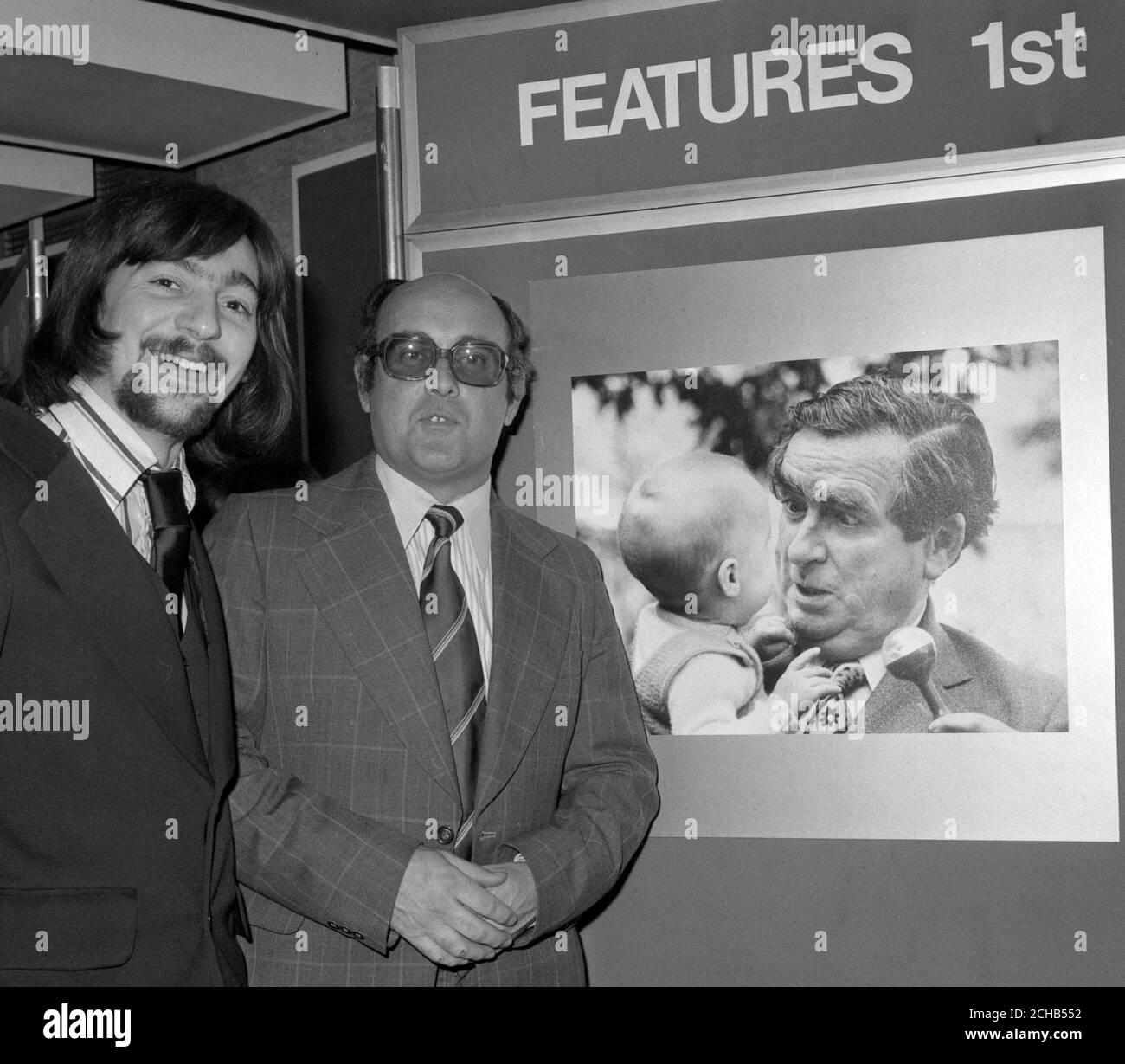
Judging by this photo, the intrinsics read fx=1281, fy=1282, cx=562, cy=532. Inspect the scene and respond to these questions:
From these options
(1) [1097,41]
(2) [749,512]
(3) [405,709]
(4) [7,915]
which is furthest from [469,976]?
(1) [1097,41]

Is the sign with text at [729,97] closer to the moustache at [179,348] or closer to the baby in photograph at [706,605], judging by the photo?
the baby in photograph at [706,605]

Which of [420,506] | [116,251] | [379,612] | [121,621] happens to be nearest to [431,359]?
[420,506]

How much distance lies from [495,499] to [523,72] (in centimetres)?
92

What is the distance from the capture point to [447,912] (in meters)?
2.17

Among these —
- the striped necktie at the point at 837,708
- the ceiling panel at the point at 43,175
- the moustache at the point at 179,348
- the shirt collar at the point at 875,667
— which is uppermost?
the ceiling panel at the point at 43,175

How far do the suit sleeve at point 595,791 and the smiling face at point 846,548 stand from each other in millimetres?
380

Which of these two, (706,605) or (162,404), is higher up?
(162,404)

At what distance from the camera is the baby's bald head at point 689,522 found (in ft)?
8.54

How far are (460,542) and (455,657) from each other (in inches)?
9.7

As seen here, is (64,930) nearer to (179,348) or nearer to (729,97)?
(179,348)

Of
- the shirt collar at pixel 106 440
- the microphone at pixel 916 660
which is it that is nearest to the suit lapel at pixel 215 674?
the shirt collar at pixel 106 440

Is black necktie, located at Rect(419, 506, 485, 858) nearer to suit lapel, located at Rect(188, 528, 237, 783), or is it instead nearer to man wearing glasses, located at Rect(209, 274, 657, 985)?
man wearing glasses, located at Rect(209, 274, 657, 985)

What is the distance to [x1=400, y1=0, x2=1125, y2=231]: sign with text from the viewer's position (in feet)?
8.01

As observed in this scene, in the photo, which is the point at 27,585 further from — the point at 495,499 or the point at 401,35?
the point at 401,35
